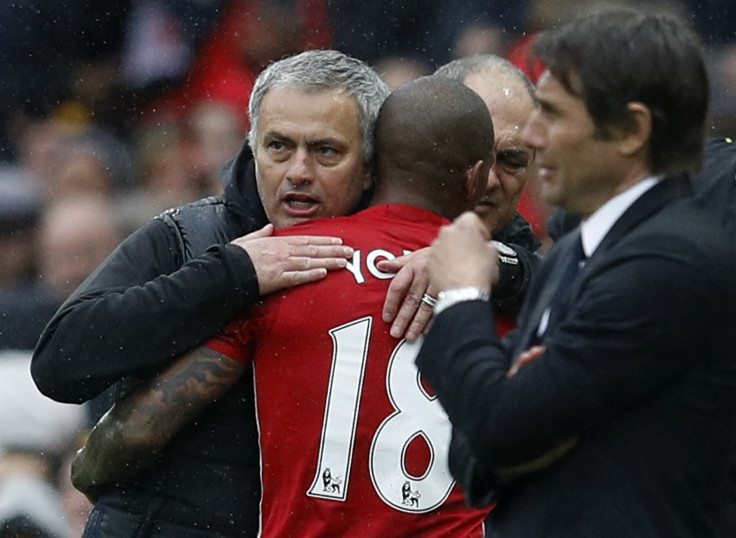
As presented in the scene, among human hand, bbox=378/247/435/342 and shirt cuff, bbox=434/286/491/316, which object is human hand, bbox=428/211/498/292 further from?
human hand, bbox=378/247/435/342

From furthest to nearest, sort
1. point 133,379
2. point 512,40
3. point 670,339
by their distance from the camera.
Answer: point 512,40, point 133,379, point 670,339

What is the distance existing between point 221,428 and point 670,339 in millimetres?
1288

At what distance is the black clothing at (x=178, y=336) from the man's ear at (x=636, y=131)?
95cm

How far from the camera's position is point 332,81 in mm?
3244

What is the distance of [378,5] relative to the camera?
24.8ft

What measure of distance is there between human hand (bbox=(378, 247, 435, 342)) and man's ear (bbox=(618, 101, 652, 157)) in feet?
2.49

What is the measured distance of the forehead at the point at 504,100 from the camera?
375 cm

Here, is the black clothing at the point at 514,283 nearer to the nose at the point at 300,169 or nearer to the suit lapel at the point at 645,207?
the nose at the point at 300,169

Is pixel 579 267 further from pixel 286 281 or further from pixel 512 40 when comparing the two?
pixel 512 40

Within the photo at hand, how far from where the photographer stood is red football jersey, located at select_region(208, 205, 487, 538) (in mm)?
2834

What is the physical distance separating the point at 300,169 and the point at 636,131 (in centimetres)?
115

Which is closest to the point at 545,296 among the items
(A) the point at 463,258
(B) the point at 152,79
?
(A) the point at 463,258

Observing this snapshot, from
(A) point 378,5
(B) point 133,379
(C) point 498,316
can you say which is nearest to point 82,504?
(B) point 133,379

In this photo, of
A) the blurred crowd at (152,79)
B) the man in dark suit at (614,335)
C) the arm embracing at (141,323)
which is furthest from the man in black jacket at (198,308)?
the blurred crowd at (152,79)
